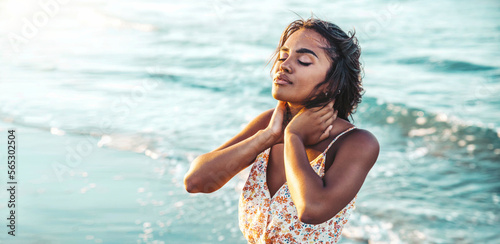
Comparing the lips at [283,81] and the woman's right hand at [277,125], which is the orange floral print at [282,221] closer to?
the woman's right hand at [277,125]

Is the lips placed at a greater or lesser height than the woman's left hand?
greater

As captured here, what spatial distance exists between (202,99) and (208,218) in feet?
15.5

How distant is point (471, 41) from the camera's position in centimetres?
1409

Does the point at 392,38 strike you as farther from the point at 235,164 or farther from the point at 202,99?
the point at 235,164

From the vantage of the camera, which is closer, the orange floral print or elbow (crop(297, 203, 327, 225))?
elbow (crop(297, 203, 327, 225))

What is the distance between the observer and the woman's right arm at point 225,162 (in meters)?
2.47

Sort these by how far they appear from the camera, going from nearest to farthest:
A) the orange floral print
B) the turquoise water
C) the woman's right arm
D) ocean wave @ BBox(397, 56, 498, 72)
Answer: the orange floral print → the woman's right arm → the turquoise water → ocean wave @ BBox(397, 56, 498, 72)

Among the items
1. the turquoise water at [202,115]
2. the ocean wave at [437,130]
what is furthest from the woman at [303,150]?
the ocean wave at [437,130]

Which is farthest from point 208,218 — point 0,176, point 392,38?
point 392,38

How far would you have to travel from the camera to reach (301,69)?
2.36m

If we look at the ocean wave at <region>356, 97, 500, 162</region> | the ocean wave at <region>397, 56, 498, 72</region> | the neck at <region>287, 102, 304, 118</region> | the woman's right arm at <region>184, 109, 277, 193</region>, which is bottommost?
the ocean wave at <region>397, 56, 498, 72</region>

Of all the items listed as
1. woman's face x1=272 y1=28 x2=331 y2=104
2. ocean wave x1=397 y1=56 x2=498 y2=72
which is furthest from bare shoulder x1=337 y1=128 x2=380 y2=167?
ocean wave x1=397 y1=56 x2=498 y2=72

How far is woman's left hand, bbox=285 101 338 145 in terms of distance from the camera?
240cm

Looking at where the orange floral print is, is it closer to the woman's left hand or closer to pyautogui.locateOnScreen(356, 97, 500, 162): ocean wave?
the woman's left hand
